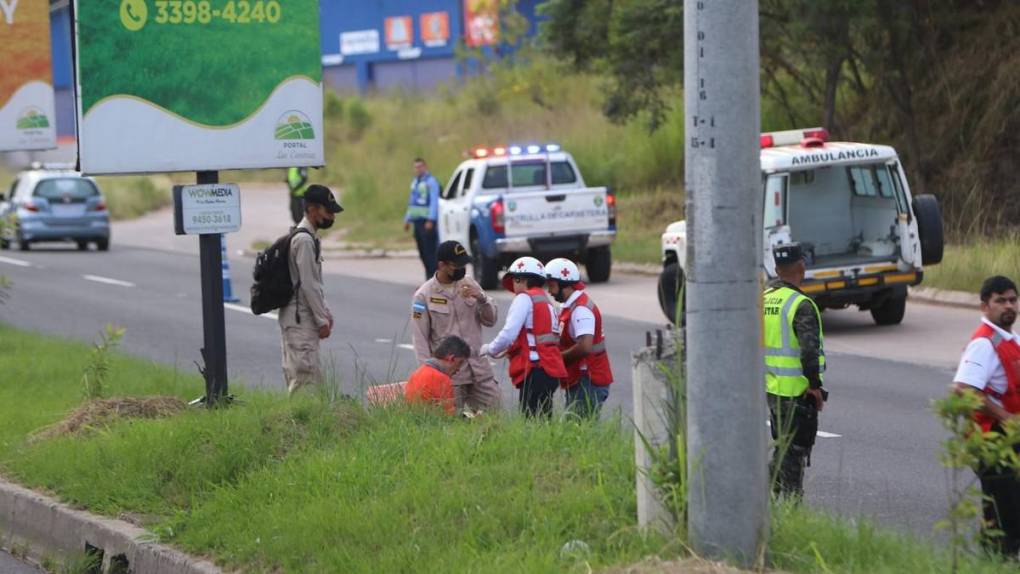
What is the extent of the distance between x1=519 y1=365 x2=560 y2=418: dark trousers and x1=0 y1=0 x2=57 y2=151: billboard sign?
35.8 ft

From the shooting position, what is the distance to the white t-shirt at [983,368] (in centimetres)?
755

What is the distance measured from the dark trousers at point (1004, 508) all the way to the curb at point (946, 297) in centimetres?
1227

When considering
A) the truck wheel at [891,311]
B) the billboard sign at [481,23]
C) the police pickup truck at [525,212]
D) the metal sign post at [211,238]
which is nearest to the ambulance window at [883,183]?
the truck wheel at [891,311]

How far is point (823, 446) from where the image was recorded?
11453 mm

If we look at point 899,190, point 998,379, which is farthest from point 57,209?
point 998,379

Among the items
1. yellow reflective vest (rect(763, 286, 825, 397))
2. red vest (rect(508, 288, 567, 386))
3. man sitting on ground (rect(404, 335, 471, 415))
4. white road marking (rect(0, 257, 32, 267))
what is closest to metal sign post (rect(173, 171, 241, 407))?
man sitting on ground (rect(404, 335, 471, 415))

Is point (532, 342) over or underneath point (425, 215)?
underneath

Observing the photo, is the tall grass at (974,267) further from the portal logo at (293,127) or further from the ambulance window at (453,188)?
the portal logo at (293,127)

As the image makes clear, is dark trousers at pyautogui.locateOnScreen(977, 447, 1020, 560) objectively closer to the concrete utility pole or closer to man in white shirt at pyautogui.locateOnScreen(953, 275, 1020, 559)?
man in white shirt at pyautogui.locateOnScreen(953, 275, 1020, 559)

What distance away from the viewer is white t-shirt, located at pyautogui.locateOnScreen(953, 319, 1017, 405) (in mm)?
7551

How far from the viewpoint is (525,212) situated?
902 inches

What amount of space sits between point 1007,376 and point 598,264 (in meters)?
16.7

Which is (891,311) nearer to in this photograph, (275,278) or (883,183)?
(883,183)

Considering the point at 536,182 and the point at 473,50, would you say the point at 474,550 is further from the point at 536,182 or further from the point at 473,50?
the point at 473,50
